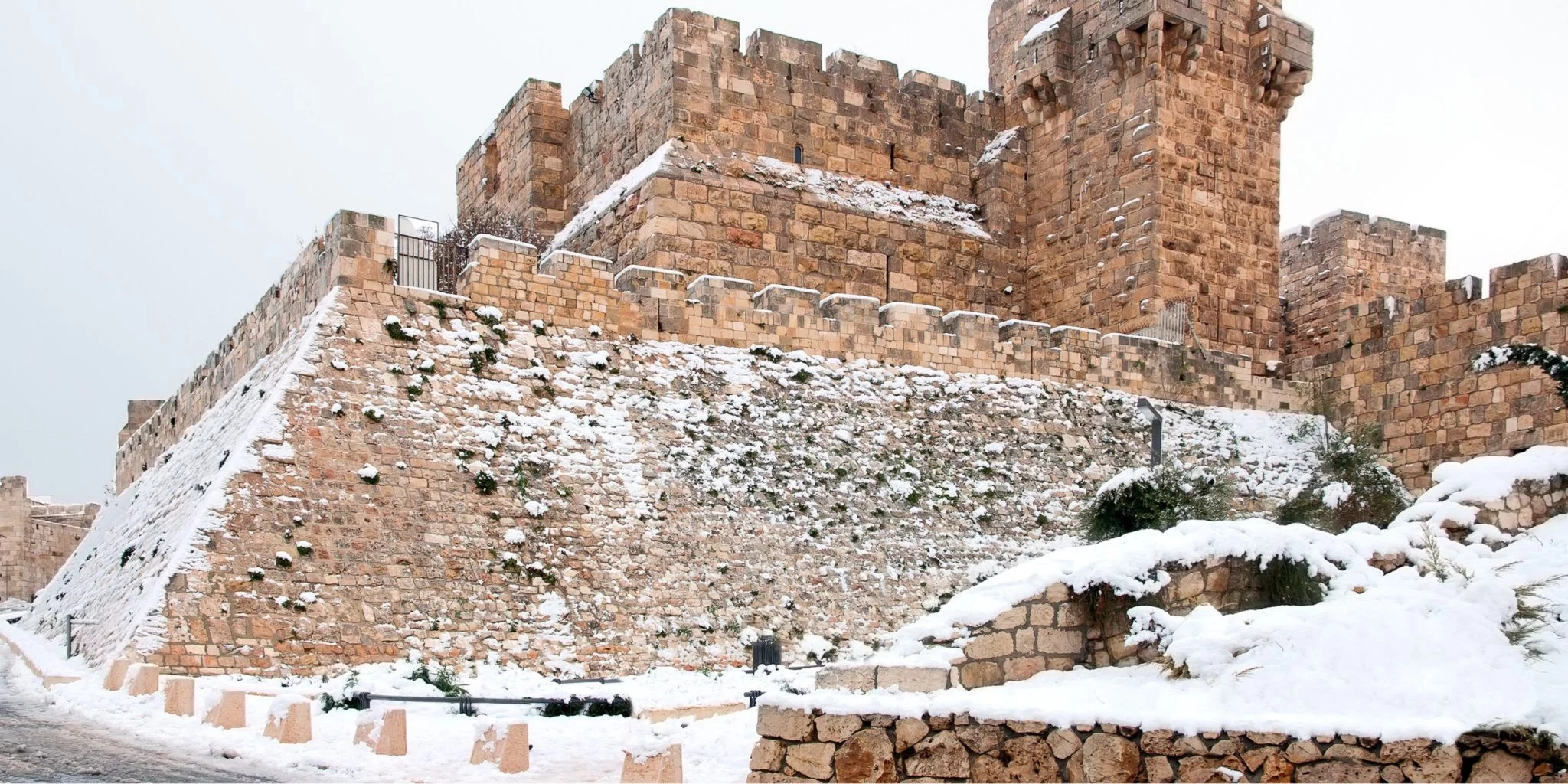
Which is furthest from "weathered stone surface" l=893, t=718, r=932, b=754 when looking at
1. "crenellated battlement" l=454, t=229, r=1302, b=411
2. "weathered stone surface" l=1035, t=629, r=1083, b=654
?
"crenellated battlement" l=454, t=229, r=1302, b=411

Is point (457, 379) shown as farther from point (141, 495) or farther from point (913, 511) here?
point (141, 495)

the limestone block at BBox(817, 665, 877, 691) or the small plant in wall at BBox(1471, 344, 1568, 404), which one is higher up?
the small plant in wall at BBox(1471, 344, 1568, 404)

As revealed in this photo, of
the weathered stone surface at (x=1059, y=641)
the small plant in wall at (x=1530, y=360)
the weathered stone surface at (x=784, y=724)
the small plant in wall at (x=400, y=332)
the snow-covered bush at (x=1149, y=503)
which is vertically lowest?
the weathered stone surface at (x=784, y=724)

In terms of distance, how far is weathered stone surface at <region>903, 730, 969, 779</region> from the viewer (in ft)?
21.8

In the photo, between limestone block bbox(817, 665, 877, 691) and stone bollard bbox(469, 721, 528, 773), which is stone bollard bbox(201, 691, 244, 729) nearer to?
stone bollard bbox(469, 721, 528, 773)

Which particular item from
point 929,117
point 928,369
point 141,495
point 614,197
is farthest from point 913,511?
point 141,495

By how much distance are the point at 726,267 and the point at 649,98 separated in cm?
238

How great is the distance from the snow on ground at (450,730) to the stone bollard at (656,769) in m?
0.19

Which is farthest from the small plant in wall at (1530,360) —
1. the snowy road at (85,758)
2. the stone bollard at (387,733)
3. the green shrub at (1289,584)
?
the snowy road at (85,758)

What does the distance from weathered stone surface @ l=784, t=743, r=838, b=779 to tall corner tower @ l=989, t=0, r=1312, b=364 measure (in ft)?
41.1

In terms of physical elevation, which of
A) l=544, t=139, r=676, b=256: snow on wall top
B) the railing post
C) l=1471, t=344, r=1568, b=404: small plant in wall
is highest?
l=544, t=139, r=676, b=256: snow on wall top

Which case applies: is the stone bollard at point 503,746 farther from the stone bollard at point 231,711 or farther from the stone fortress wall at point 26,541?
the stone fortress wall at point 26,541

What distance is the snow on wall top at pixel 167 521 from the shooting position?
11836 millimetres

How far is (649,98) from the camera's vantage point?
18.6m
